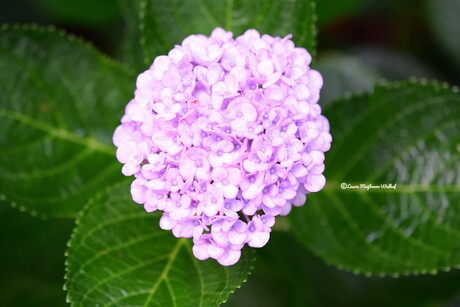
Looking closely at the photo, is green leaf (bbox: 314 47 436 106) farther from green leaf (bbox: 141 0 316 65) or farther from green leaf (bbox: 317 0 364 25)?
green leaf (bbox: 141 0 316 65)

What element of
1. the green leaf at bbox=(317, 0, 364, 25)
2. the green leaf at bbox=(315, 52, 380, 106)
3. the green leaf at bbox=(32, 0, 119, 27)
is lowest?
the green leaf at bbox=(315, 52, 380, 106)

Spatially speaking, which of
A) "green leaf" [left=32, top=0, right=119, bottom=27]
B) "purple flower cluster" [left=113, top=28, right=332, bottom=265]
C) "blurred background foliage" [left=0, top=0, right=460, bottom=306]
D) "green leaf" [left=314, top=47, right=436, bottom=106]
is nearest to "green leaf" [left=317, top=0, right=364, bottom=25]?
"blurred background foliage" [left=0, top=0, right=460, bottom=306]

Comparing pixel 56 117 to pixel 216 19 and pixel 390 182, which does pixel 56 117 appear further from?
pixel 390 182

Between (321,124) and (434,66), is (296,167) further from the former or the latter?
(434,66)

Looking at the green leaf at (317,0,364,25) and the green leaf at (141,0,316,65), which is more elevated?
the green leaf at (317,0,364,25)

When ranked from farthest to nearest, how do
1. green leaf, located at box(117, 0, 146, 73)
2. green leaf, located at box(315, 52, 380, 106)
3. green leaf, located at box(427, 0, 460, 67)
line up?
1. green leaf, located at box(427, 0, 460, 67)
2. green leaf, located at box(315, 52, 380, 106)
3. green leaf, located at box(117, 0, 146, 73)

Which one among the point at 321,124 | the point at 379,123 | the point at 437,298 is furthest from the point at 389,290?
the point at 321,124

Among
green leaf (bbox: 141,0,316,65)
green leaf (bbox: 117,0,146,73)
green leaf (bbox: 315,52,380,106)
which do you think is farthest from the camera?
green leaf (bbox: 315,52,380,106)

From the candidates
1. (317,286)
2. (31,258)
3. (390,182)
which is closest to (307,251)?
(317,286)
